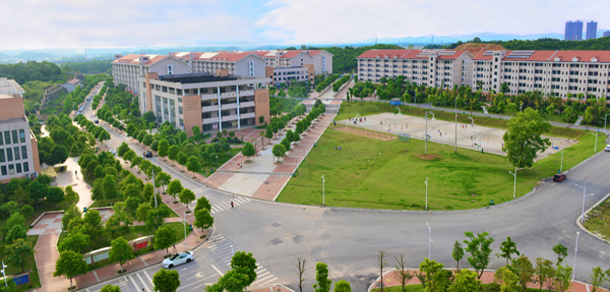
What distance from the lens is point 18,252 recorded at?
30719mm

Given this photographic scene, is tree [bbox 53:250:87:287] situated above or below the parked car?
below

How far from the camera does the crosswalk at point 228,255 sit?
3009 cm

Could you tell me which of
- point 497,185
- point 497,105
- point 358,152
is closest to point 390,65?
point 497,105

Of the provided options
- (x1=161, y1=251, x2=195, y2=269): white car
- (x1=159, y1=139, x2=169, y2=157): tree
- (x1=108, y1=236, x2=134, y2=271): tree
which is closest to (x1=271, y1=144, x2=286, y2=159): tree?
(x1=159, y1=139, x2=169, y2=157): tree

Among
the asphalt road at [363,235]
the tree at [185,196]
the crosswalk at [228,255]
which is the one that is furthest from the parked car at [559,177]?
the tree at [185,196]

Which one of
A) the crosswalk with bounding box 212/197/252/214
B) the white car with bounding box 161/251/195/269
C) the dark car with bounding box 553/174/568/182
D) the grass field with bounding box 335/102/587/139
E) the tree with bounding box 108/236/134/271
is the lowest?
the white car with bounding box 161/251/195/269

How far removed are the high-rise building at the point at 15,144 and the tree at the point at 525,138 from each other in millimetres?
56385

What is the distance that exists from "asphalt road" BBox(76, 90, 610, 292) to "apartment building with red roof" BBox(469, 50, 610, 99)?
4315 centimetres

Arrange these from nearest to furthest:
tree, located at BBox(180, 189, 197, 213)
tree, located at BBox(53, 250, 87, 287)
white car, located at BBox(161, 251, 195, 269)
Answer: tree, located at BBox(53, 250, 87, 287), white car, located at BBox(161, 251, 195, 269), tree, located at BBox(180, 189, 197, 213)

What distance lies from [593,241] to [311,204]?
80.5 ft

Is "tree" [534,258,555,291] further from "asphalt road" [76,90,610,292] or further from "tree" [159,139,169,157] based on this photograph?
"tree" [159,139,169,157]

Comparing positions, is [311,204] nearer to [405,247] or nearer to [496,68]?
[405,247]

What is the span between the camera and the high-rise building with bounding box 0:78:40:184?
4781cm

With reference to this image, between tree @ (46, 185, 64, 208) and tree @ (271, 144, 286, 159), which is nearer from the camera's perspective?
tree @ (46, 185, 64, 208)
